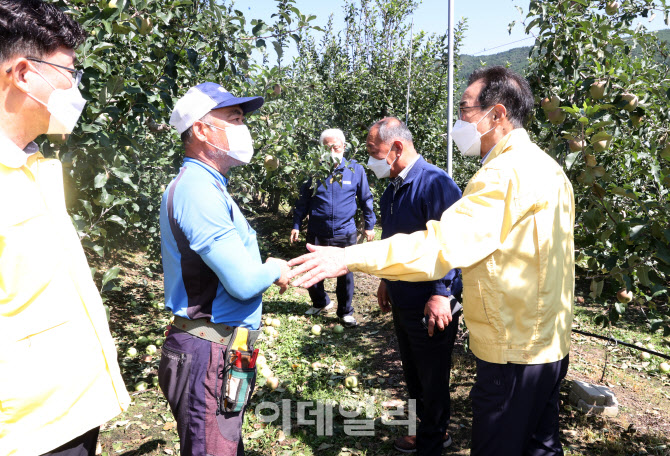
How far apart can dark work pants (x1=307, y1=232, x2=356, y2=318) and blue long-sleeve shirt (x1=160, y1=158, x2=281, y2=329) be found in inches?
137

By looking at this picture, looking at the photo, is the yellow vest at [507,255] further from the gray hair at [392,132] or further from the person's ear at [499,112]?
the gray hair at [392,132]

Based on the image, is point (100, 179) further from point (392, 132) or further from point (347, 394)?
point (347, 394)

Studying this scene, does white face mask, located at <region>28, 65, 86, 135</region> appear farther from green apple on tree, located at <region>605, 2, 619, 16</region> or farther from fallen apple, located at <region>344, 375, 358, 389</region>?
green apple on tree, located at <region>605, 2, 619, 16</region>

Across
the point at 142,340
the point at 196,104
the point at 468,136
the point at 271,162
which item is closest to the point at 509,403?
the point at 468,136

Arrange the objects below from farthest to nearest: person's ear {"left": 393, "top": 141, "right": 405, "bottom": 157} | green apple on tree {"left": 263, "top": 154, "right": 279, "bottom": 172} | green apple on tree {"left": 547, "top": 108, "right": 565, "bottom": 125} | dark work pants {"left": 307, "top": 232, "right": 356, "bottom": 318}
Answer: dark work pants {"left": 307, "top": 232, "right": 356, "bottom": 318} → green apple on tree {"left": 263, "top": 154, "right": 279, "bottom": 172} → person's ear {"left": 393, "top": 141, "right": 405, "bottom": 157} → green apple on tree {"left": 547, "top": 108, "right": 565, "bottom": 125}

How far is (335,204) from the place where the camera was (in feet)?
18.0

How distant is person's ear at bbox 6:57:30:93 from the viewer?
1.22 meters

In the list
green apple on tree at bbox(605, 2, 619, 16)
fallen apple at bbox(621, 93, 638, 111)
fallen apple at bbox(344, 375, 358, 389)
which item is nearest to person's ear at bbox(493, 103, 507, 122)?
fallen apple at bbox(621, 93, 638, 111)

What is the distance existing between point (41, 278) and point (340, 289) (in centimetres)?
433

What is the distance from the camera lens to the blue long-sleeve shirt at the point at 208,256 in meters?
1.73

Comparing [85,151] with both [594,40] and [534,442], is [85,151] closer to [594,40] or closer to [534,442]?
[534,442]

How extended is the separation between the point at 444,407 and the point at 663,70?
12.8 ft

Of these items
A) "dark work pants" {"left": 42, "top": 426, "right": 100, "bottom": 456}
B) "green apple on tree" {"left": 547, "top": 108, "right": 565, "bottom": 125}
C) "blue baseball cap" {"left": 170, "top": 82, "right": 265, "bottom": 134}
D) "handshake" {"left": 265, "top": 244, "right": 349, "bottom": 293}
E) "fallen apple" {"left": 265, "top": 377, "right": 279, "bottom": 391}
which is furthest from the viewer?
"fallen apple" {"left": 265, "top": 377, "right": 279, "bottom": 391}

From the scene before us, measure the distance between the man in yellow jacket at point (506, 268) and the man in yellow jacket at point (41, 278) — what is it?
69cm
